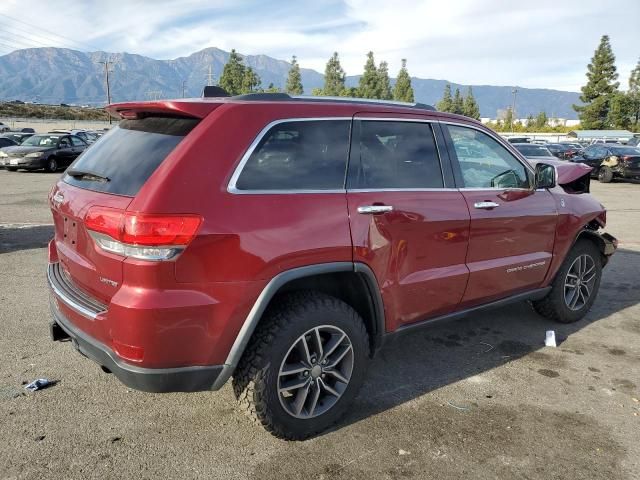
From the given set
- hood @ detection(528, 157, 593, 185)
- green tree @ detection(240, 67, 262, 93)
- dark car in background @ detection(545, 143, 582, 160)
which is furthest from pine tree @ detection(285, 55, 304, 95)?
hood @ detection(528, 157, 593, 185)

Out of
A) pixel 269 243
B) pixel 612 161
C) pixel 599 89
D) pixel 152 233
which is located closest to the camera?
pixel 152 233

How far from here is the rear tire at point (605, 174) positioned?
2067 centimetres

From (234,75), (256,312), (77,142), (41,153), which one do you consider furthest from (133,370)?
(234,75)

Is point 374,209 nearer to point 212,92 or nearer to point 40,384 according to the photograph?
point 212,92

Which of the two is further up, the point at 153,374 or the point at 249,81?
the point at 249,81

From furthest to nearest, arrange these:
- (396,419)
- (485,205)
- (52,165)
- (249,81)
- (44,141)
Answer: (249,81) < (44,141) < (52,165) < (485,205) < (396,419)

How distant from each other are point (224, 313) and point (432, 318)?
159 centimetres

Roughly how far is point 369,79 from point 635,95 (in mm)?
31858

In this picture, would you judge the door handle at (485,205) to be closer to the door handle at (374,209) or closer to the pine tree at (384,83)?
the door handle at (374,209)

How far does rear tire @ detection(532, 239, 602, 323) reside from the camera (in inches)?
182

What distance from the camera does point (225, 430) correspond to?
302 centimetres

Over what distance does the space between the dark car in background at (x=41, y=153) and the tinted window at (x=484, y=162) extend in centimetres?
1761

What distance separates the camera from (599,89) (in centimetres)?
5475

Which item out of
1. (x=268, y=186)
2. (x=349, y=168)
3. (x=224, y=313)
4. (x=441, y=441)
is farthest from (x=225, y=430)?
(x=349, y=168)
